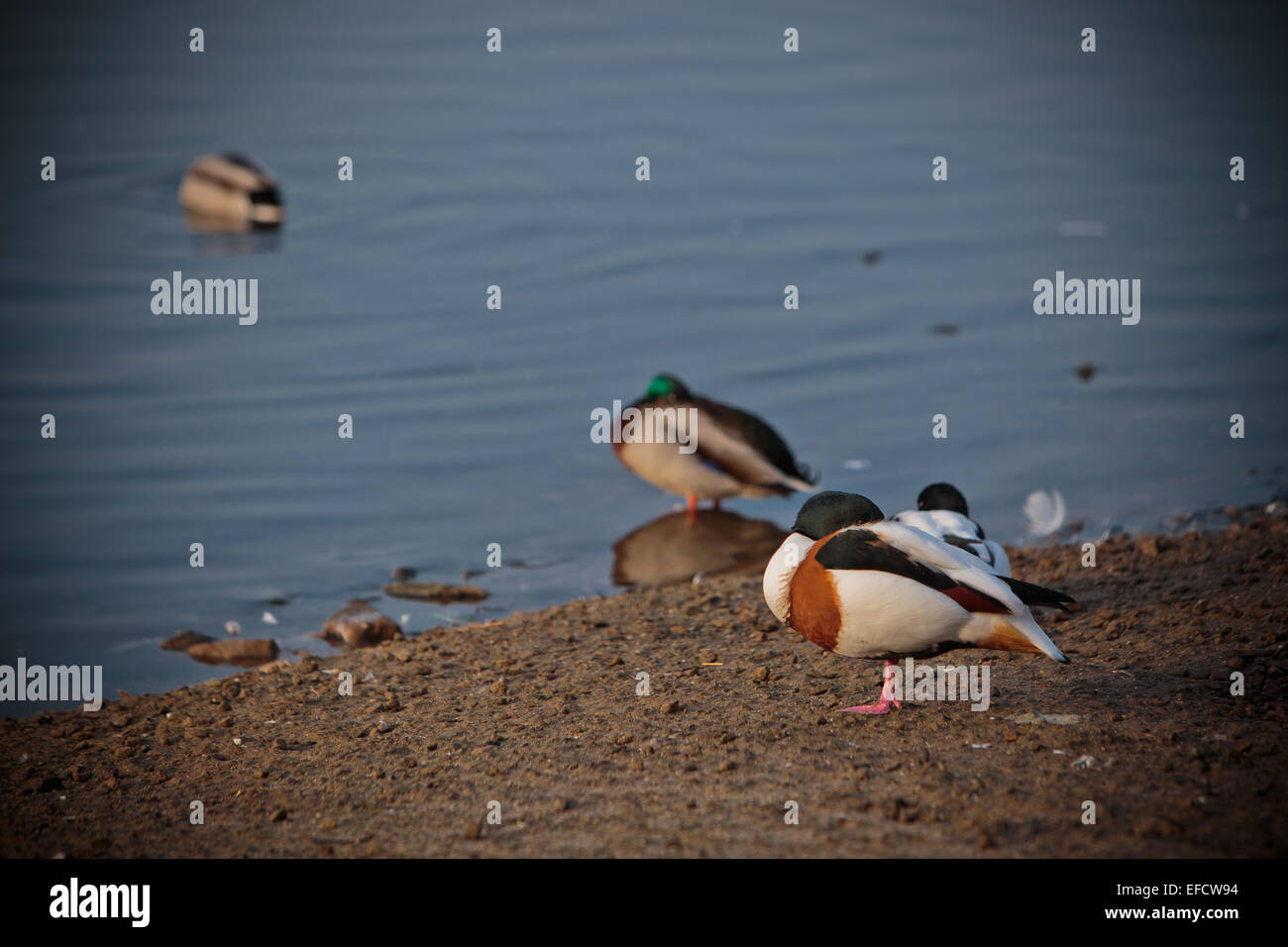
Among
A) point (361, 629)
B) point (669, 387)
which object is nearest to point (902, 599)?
point (361, 629)

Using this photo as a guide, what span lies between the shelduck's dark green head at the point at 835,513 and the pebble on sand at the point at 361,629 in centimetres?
276

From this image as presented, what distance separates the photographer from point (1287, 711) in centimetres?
492

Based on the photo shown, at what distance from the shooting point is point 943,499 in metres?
6.61

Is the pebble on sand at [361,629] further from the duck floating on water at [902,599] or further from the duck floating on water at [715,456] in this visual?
the duck floating on water at [902,599]

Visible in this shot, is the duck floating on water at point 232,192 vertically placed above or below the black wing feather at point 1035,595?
above

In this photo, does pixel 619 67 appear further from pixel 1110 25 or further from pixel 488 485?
pixel 488 485

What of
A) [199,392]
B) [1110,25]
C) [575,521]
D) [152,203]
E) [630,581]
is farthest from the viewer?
[1110,25]

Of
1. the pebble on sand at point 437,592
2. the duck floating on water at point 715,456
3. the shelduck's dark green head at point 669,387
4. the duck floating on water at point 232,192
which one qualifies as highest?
the duck floating on water at point 232,192

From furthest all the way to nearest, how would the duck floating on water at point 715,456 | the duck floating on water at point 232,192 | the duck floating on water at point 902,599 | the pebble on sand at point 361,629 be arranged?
the duck floating on water at point 232,192 → the duck floating on water at point 715,456 → the pebble on sand at point 361,629 → the duck floating on water at point 902,599

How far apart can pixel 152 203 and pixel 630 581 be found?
429 inches

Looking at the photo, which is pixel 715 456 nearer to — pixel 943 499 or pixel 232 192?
pixel 943 499

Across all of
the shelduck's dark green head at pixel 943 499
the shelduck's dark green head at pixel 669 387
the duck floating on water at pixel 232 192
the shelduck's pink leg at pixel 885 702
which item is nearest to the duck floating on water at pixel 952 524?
the shelduck's dark green head at pixel 943 499

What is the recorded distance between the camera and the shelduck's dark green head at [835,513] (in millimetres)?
5320
